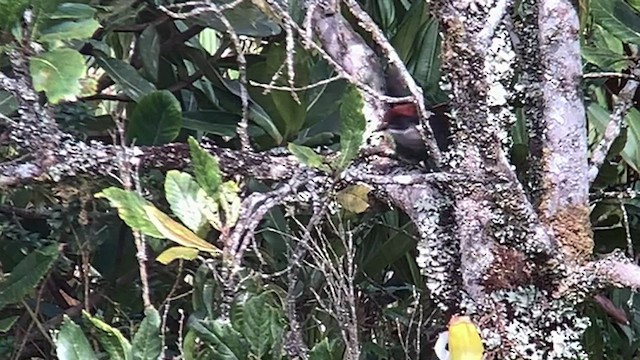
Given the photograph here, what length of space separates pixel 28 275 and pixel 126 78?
0.25 metres

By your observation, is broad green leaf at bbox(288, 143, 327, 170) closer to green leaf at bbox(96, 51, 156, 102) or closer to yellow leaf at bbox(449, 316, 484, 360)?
yellow leaf at bbox(449, 316, 484, 360)

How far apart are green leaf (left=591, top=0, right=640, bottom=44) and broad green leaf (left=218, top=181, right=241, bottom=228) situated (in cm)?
39

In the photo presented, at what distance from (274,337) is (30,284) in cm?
31

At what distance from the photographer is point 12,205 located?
1.04 metres

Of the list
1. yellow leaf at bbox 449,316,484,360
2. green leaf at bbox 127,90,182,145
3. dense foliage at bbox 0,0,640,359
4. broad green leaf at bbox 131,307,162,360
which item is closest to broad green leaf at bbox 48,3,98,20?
dense foliage at bbox 0,0,640,359

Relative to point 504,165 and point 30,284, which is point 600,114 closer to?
point 504,165

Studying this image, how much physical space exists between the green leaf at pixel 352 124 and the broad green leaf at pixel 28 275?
36 cm

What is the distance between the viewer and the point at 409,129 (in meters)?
0.64

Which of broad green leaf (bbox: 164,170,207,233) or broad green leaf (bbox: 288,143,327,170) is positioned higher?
broad green leaf (bbox: 288,143,327,170)

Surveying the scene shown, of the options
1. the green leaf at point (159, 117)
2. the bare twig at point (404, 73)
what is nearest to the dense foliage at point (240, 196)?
the green leaf at point (159, 117)

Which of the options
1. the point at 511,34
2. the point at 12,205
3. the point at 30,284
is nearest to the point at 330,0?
the point at 511,34

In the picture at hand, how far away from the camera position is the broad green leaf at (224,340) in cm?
54

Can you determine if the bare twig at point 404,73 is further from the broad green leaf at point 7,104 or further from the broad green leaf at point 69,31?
the broad green leaf at point 7,104

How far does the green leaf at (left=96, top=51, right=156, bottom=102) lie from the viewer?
91cm
